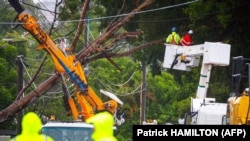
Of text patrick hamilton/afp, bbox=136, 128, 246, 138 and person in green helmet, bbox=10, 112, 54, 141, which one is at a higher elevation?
person in green helmet, bbox=10, 112, 54, 141

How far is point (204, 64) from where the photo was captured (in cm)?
1694

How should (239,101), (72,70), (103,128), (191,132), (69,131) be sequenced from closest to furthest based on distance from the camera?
(103,128)
(191,132)
(239,101)
(69,131)
(72,70)

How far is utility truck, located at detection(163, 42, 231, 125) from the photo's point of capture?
16.6 metres

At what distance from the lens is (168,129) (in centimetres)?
657

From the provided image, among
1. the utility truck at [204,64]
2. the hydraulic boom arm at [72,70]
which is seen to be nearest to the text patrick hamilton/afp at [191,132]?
the utility truck at [204,64]

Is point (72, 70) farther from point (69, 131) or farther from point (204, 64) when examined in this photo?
point (69, 131)

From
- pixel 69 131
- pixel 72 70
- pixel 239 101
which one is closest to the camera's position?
pixel 239 101

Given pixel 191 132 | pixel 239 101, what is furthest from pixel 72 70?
pixel 191 132

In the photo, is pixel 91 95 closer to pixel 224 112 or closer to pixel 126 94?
pixel 224 112

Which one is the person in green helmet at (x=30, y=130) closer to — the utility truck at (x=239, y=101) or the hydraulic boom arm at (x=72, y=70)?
the utility truck at (x=239, y=101)

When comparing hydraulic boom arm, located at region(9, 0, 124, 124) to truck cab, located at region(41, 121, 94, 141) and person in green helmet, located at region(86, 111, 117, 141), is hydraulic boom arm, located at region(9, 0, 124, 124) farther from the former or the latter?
person in green helmet, located at region(86, 111, 117, 141)

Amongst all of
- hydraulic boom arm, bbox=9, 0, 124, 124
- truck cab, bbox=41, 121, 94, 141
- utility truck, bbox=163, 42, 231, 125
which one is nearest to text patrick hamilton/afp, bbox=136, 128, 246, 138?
truck cab, bbox=41, 121, 94, 141

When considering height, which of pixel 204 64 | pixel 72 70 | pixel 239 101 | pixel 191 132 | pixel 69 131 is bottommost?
pixel 69 131

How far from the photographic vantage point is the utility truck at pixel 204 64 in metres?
16.6
